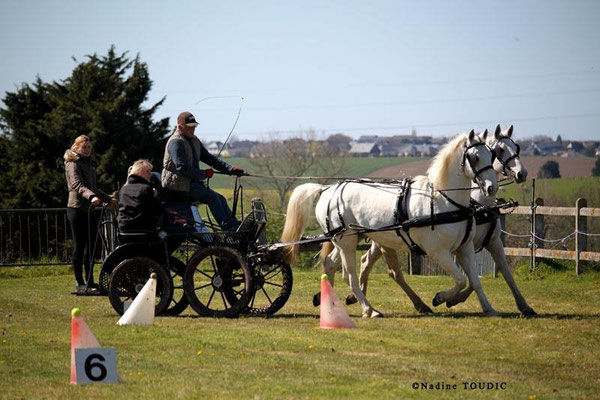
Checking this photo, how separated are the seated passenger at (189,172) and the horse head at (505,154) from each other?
10.2ft

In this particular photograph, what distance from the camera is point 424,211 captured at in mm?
12961

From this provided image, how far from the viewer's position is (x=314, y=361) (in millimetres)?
9703

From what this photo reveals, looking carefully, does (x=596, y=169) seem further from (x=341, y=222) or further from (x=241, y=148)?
(x=341, y=222)

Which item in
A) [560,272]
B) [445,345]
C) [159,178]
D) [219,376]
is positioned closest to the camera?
[219,376]

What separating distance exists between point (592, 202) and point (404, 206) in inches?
1364

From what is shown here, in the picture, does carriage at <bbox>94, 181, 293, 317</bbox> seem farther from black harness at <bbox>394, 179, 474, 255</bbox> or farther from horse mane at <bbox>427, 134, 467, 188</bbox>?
horse mane at <bbox>427, 134, 467, 188</bbox>

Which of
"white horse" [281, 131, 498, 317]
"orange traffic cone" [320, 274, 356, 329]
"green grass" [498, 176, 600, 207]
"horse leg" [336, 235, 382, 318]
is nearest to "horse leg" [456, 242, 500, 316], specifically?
"white horse" [281, 131, 498, 317]

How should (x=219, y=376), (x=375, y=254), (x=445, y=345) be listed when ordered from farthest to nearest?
(x=375, y=254)
(x=445, y=345)
(x=219, y=376)

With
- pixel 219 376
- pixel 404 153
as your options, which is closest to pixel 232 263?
pixel 219 376

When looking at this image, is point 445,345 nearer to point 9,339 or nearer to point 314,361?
point 314,361

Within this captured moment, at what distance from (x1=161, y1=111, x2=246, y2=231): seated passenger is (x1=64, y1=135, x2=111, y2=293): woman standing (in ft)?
4.64

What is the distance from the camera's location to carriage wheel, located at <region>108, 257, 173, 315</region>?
12969mm

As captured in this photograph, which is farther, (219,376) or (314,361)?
(314,361)

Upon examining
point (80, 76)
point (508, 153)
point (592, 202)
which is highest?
point (80, 76)
